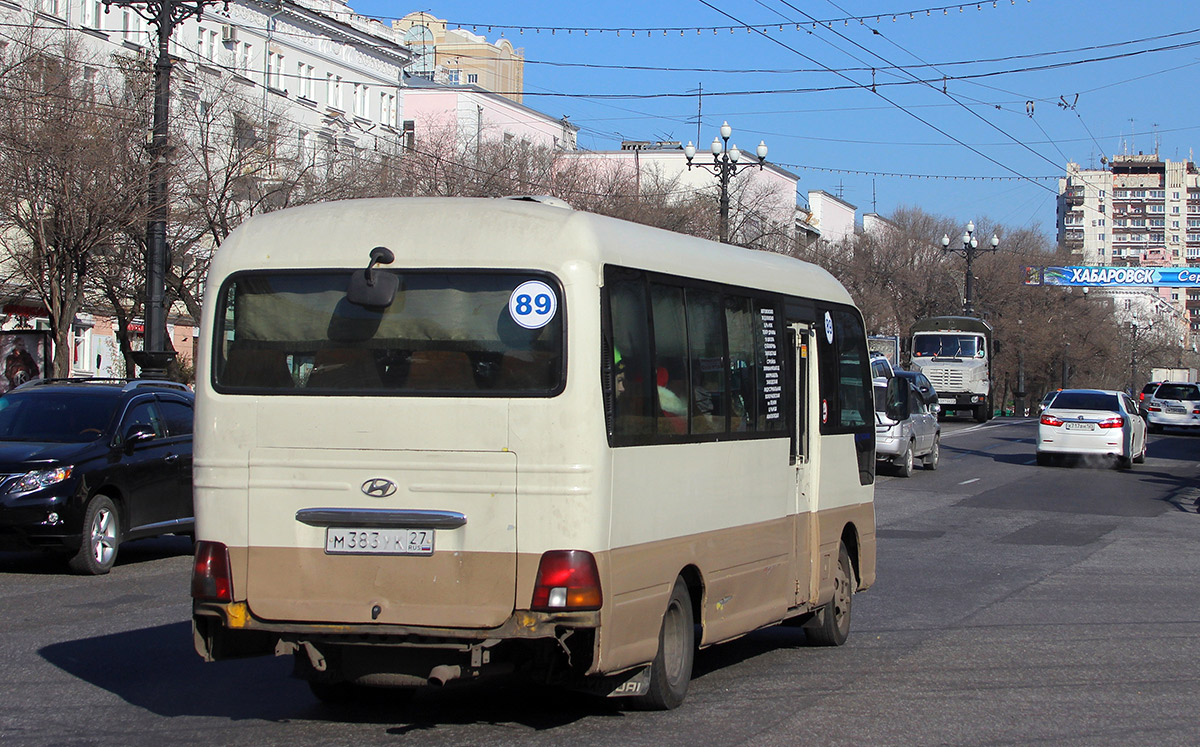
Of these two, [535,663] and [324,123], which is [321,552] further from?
[324,123]

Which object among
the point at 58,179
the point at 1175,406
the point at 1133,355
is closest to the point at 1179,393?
the point at 1175,406

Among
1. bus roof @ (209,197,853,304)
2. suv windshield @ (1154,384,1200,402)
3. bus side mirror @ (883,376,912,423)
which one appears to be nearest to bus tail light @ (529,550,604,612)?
bus roof @ (209,197,853,304)

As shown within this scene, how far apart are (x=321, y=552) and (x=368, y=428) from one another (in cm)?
60

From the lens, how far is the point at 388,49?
2467 inches

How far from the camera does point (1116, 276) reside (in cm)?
6356

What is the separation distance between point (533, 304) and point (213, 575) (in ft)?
6.29

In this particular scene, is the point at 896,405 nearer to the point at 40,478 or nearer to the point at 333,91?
the point at 40,478

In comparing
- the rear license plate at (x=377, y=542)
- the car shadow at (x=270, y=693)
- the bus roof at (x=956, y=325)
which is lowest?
the car shadow at (x=270, y=693)

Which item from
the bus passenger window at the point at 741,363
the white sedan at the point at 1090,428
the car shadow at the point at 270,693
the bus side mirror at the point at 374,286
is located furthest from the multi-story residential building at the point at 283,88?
the bus side mirror at the point at 374,286

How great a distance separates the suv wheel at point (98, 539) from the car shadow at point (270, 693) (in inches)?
137

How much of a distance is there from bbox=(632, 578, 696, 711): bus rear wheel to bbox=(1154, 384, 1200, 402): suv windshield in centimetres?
4457

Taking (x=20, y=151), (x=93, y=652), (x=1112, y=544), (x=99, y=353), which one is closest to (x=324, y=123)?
(x=99, y=353)

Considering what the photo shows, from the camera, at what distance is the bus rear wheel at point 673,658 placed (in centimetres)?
687

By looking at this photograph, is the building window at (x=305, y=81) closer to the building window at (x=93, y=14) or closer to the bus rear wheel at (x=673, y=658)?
the building window at (x=93, y=14)
